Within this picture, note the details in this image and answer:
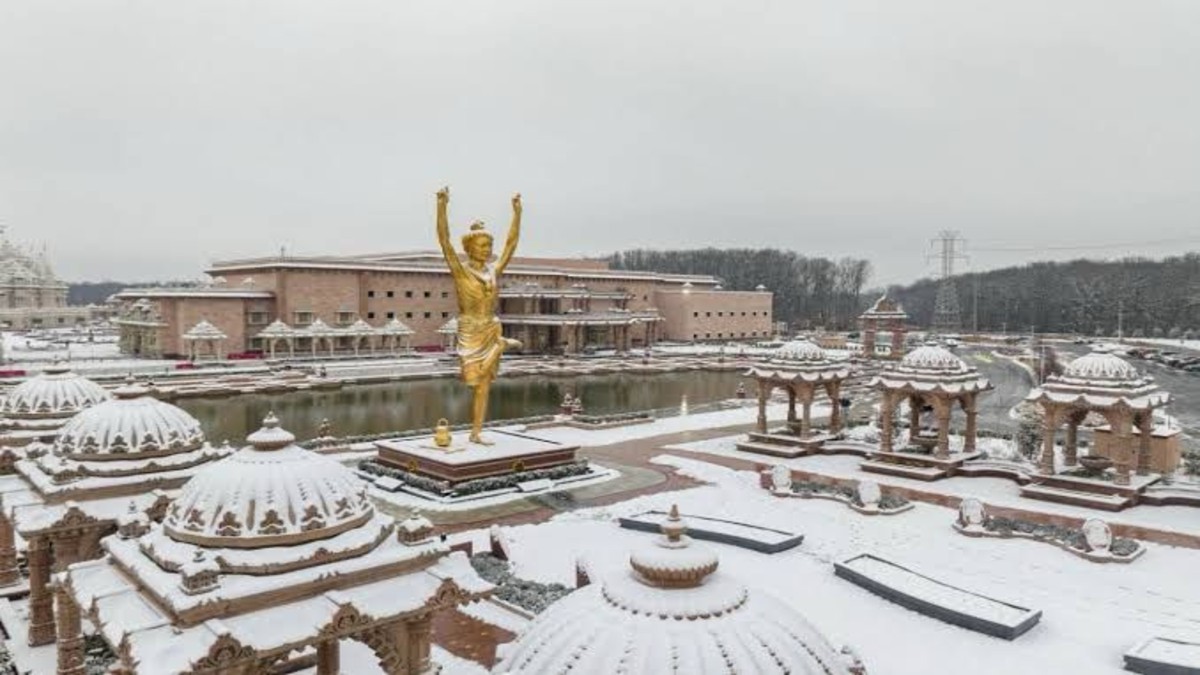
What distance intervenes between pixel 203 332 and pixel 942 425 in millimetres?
41530

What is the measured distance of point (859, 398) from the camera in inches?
1396

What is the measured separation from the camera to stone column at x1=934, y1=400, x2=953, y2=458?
767 inches

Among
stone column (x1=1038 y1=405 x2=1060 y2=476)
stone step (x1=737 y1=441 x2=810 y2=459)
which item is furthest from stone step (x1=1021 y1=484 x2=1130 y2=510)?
stone step (x1=737 y1=441 x2=810 y2=459)

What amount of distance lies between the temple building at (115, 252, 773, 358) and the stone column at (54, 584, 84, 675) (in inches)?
1636

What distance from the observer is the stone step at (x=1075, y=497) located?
16.4 metres

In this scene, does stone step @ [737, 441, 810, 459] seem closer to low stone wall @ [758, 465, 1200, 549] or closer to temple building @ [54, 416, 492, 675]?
low stone wall @ [758, 465, 1200, 549]

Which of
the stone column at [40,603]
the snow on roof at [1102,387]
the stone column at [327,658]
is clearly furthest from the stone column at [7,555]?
the snow on roof at [1102,387]

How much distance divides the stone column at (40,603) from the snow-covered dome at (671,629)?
8003 mm

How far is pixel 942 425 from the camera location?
64.3 ft

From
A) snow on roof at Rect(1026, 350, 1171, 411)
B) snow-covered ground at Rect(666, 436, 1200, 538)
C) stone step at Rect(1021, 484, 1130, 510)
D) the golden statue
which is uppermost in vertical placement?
the golden statue

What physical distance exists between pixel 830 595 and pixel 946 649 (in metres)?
1.99

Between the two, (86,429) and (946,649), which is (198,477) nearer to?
(86,429)

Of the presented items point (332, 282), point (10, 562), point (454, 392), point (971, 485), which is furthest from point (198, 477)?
point (332, 282)

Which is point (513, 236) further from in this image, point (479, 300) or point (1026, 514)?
point (1026, 514)
